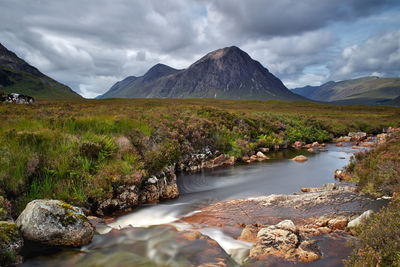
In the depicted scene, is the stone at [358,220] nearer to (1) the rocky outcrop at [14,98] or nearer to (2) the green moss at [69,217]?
(2) the green moss at [69,217]

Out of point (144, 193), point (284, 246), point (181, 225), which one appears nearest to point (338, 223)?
point (284, 246)

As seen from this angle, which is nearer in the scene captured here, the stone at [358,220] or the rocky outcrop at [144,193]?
the stone at [358,220]

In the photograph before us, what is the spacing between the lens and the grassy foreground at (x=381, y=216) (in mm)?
4824

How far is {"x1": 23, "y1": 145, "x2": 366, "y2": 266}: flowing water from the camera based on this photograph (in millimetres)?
6387

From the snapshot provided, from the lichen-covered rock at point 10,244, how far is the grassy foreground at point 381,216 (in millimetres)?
7914

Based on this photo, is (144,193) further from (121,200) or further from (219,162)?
(219,162)

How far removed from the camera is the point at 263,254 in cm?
647

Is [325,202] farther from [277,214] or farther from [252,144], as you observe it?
[252,144]

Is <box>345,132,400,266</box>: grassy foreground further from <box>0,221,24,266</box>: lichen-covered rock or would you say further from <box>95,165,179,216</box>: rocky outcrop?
<box>95,165,179,216</box>: rocky outcrop

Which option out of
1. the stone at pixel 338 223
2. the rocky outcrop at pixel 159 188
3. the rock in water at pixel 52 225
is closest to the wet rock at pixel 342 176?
the stone at pixel 338 223

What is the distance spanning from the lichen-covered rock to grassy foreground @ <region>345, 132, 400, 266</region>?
7914 mm

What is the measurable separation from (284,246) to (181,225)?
4110mm

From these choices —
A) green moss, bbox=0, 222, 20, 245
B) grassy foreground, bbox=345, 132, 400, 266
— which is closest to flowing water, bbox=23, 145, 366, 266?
green moss, bbox=0, 222, 20, 245

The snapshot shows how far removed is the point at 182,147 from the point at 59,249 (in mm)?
13185
